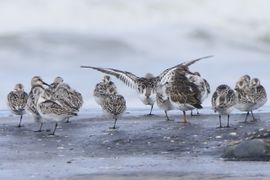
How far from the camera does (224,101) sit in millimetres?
16500

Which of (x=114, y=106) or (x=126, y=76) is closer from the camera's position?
(x=114, y=106)

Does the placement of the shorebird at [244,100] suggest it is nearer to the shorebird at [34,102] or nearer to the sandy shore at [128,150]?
the sandy shore at [128,150]

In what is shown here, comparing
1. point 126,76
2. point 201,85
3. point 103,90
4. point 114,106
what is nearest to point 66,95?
point 103,90

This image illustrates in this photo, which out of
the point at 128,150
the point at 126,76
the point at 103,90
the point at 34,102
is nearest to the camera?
the point at 128,150

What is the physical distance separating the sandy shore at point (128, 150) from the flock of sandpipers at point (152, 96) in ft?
0.88

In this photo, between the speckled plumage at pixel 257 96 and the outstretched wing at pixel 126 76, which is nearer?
the speckled plumage at pixel 257 96

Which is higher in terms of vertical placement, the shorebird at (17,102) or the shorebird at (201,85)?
the shorebird at (201,85)

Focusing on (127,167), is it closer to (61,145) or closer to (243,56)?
(61,145)

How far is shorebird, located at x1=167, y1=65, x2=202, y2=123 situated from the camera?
55.9ft

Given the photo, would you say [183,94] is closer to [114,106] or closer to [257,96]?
[114,106]

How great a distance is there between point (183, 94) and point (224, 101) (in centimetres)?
94

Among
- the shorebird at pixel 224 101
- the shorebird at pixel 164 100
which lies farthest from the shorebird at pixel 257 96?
the shorebird at pixel 164 100

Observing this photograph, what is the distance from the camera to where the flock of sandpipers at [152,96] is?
1659cm

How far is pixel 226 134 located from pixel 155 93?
456 cm
